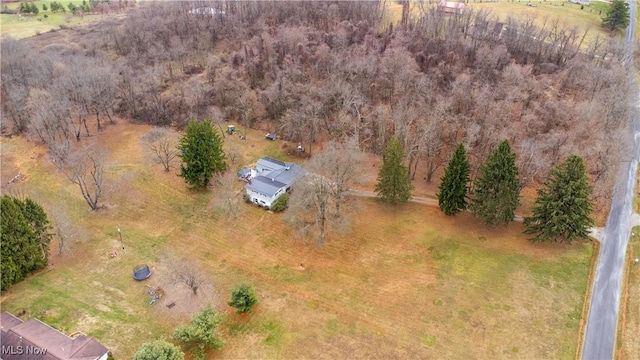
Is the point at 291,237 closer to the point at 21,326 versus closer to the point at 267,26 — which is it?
the point at 21,326

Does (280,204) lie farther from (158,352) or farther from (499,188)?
(499,188)

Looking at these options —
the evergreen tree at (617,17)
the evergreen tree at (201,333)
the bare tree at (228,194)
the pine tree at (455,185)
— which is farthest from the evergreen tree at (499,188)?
the evergreen tree at (617,17)

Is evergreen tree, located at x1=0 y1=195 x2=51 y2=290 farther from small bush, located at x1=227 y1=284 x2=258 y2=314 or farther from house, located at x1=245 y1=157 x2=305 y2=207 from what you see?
house, located at x1=245 y1=157 x2=305 y2=207

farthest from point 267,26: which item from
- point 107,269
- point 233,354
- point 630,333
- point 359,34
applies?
point 630,333

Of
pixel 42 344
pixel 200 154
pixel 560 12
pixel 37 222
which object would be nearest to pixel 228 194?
pixel 200 154

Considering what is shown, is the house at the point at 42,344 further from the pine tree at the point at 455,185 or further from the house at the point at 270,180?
the pine tree at the point at 455,185

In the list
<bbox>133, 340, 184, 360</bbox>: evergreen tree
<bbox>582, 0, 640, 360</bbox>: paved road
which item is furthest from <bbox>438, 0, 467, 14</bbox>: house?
<bbox>133, 340, 184, 360</bbox>: evergreen tree

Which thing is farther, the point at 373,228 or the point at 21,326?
the point at 373,228
